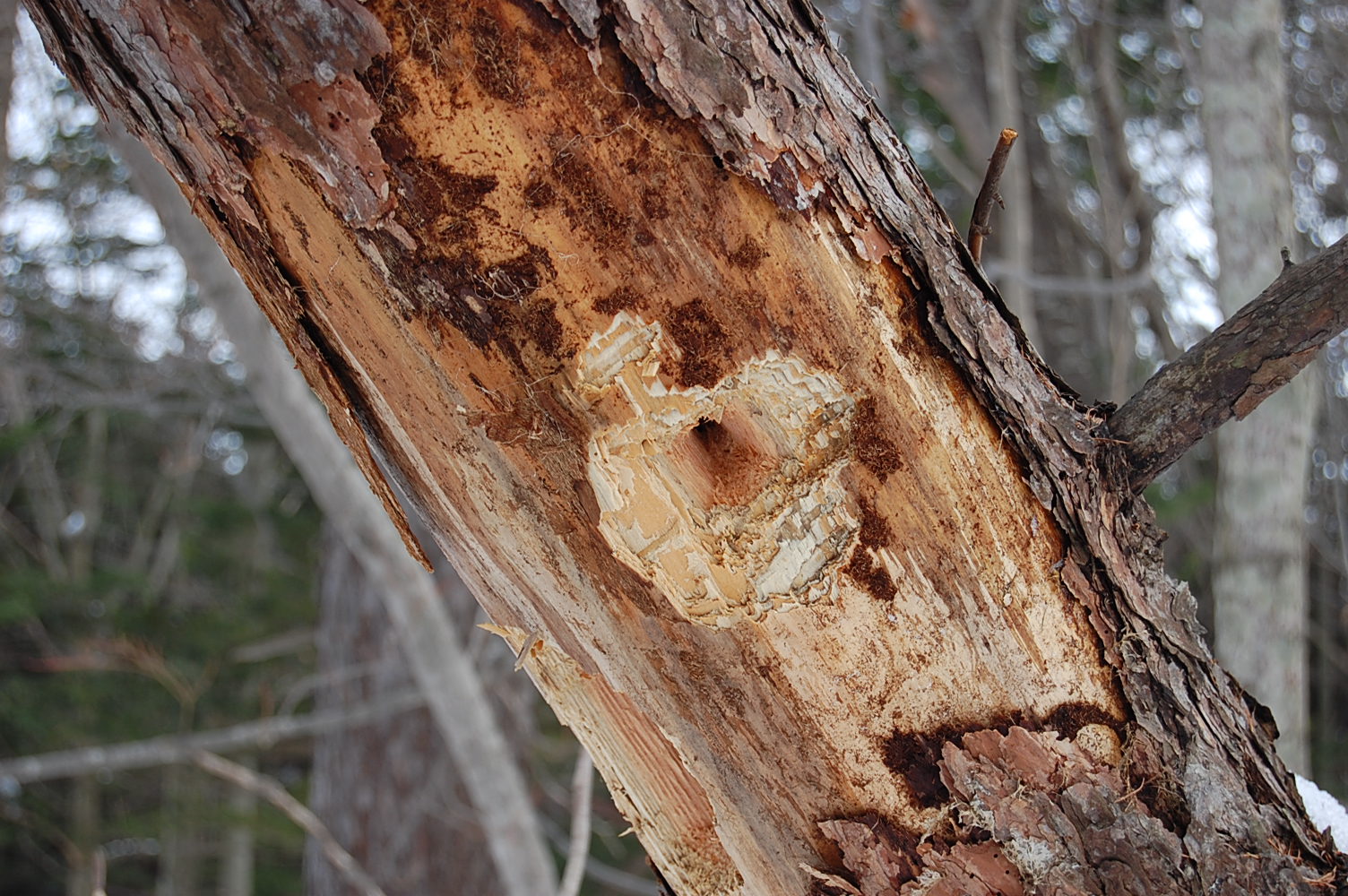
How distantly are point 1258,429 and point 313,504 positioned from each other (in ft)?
24.5

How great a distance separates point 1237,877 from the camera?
0.88 m

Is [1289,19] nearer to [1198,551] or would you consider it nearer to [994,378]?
[1198,551]

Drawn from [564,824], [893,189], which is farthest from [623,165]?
[564,824]

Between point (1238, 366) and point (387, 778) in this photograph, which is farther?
point (387, 778)

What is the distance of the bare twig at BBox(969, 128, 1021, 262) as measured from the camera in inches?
34.5

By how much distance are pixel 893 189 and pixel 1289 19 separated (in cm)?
504

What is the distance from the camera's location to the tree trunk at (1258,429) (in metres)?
2.50

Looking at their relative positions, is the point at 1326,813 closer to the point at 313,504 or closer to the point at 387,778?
the point at 387,778

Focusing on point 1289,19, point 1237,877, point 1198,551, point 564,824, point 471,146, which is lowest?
point 1237,877

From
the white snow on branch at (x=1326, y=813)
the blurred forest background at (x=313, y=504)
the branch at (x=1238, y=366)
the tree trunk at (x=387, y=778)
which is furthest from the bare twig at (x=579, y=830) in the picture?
the tree trunk at (x=387, y=778)

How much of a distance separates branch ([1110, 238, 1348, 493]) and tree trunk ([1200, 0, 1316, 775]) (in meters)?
1.88

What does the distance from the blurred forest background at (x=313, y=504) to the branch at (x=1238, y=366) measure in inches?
59.6

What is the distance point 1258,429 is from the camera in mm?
2510

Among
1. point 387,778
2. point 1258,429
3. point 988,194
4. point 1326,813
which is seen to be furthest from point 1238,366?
point 387,778
